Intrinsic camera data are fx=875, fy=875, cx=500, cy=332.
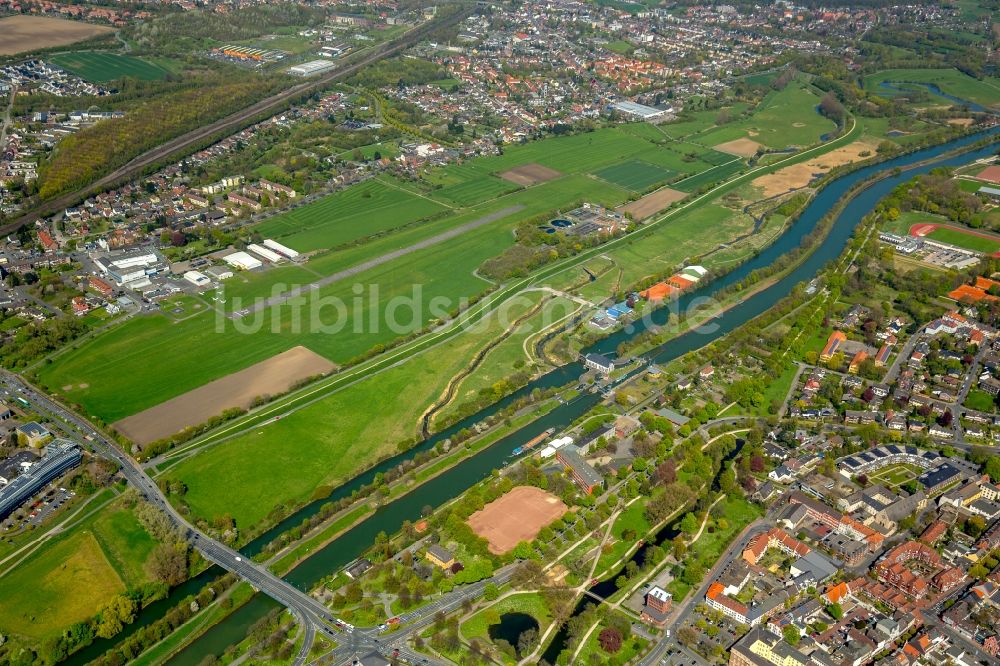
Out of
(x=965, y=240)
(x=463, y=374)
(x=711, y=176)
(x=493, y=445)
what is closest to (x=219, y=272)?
(x=463, y=374)

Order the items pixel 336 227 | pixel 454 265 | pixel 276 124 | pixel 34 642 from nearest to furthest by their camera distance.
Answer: pixel 34 642
pixel 454 265
pixel 336 227
pixel 276 124

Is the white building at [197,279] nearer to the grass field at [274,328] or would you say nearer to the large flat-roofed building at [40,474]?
the grass field at [274,328]

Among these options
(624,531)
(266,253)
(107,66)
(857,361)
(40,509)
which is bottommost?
(40,509)

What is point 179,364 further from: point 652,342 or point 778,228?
point 778,228

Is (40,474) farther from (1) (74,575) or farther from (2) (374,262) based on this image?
(2) (374,262)

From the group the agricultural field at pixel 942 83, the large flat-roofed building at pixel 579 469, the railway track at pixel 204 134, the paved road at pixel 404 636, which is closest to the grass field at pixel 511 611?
the paved road at pixel 404 636

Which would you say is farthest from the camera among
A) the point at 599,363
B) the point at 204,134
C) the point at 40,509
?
the point at 204,134

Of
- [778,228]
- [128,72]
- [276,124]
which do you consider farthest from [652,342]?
[128,72]
